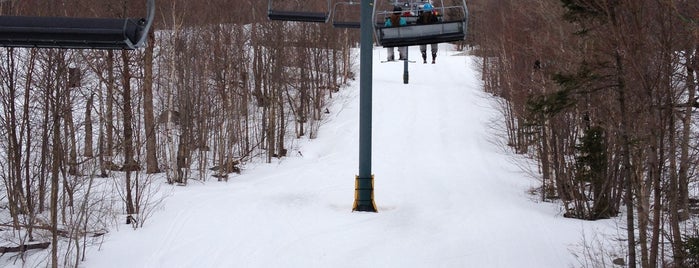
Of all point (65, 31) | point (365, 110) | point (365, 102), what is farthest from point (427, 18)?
point (65, 31)

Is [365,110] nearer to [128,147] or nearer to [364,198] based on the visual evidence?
[364,198]

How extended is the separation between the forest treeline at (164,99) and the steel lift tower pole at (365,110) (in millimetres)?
4569

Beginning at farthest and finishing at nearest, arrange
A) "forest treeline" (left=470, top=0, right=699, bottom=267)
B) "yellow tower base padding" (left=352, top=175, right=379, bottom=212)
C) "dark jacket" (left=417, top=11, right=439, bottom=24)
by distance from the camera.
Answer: "yellow tower base padding" (left=352, top=175, right=379, bottom=212) < "dark jacket" (left=417, top=11, right=439, bottom=24) < "forest treeline" (left=470, top=0, right=699, bottom=267)

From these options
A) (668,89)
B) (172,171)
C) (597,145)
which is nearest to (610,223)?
(597,145)

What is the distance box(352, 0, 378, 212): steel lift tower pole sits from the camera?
46.3 feet

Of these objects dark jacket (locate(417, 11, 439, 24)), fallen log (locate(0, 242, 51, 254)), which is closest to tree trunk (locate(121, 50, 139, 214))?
fallen log (locate(0, 242, 51, 254))

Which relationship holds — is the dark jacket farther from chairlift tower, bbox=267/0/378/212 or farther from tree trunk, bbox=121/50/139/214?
tree trunk, bbox=121/50/139/214

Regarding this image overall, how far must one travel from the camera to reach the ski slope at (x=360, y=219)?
36.9 feet

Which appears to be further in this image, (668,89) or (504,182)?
(504,182)

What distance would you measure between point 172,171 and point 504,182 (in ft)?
32.6

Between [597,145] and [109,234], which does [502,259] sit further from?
[109,234]

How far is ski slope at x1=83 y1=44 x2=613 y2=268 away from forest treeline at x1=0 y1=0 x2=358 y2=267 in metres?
1.29

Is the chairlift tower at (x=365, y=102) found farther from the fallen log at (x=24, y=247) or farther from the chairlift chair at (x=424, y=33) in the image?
the fallen log at (x=24, y=247)

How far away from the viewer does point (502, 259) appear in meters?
11.4
